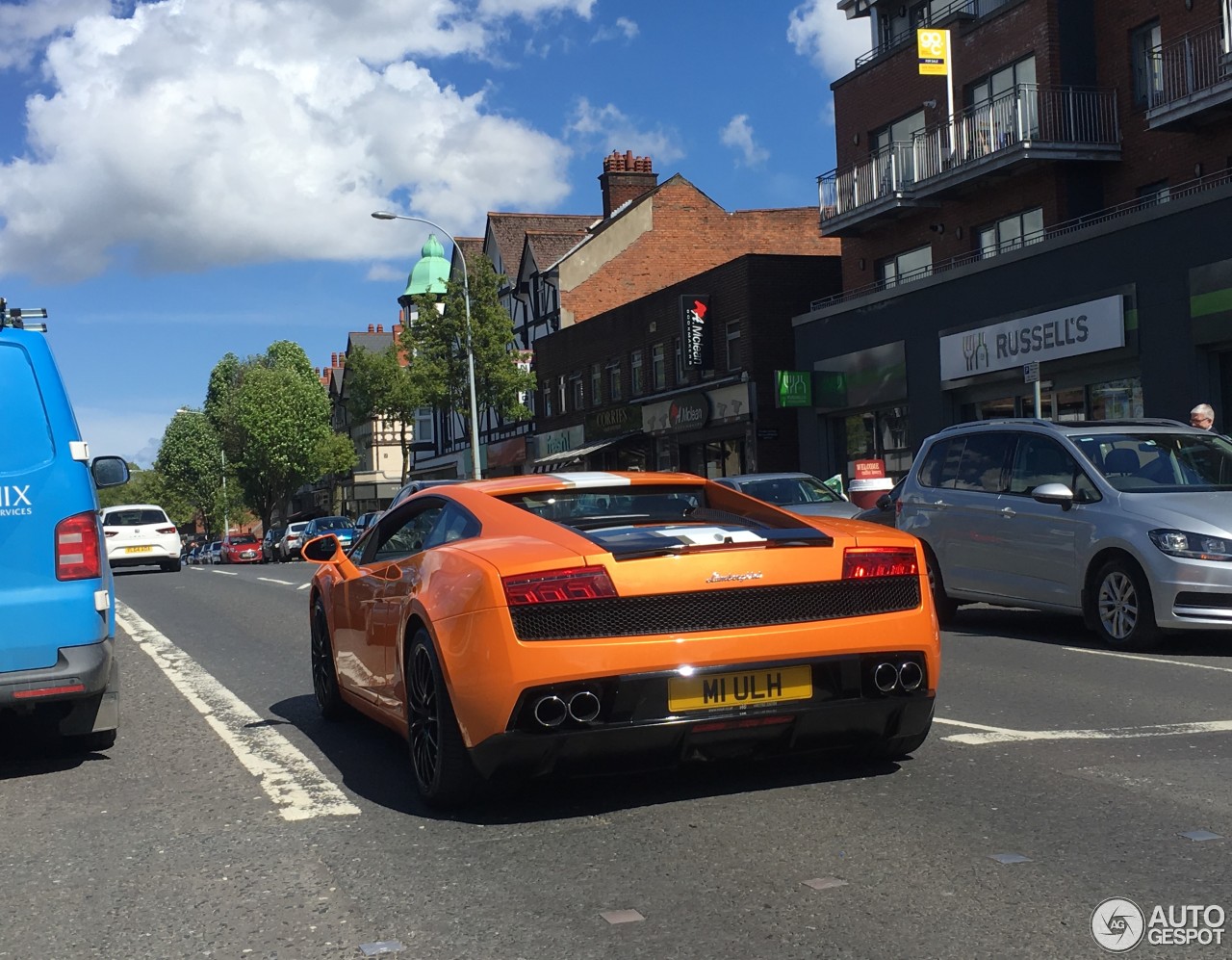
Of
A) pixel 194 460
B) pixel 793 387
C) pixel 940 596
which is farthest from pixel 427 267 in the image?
pixel 940 596

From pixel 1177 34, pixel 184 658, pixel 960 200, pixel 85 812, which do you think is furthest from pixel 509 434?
pixel 85 812

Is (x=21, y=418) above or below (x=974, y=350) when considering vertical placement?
below

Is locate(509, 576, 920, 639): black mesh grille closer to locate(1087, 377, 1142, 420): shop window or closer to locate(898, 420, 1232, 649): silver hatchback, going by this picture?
locate(898, 420, 1232, 649): silver hatchback

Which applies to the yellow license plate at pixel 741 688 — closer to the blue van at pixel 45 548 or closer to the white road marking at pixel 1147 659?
the blue van at pixel 45 548

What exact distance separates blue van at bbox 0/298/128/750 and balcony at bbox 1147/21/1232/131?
Result: 63.9ft

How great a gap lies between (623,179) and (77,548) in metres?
50.3

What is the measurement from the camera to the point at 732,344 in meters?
37.3

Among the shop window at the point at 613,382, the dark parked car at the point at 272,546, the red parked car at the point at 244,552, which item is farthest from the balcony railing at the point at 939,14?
the red parked car at the point at 244,552

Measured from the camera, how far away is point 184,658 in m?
11.9

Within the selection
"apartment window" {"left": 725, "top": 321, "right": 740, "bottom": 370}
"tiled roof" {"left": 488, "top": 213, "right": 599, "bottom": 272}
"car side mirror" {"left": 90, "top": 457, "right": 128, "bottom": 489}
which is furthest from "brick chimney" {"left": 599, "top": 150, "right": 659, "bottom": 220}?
"car side mirror" {"left": 90, "top": 457, "right": 128, "bottom": 489}

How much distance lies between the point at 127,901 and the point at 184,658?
7.61 metres

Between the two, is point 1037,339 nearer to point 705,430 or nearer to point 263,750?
point 705,430

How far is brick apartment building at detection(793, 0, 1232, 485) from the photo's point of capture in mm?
22047

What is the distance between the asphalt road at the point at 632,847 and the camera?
13.1ft
